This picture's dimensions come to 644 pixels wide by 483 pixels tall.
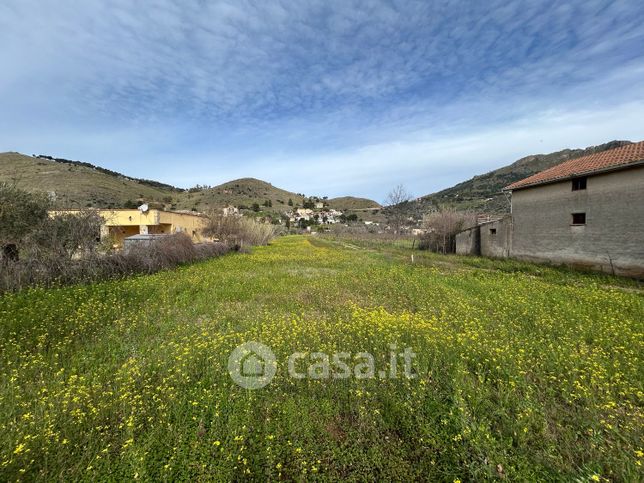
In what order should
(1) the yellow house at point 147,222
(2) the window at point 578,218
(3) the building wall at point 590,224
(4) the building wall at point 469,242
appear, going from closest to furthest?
(3) the building wall at point 590,224 → (2) the window at point 578,218 → (4) the building wall at point 469,242 → (1) the yellow house at point 147,222

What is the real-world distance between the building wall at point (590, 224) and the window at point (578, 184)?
17cm

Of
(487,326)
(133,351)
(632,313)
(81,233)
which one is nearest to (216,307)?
(133,351)

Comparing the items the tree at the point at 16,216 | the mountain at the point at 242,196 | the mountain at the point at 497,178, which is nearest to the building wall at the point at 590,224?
the tree at the point at 16,216

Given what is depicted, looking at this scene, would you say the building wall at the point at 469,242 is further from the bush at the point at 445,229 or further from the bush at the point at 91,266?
the bush at the point at 91,266

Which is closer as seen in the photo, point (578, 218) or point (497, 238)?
point (578, 218)

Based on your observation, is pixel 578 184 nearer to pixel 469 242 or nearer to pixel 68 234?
pixel 469 242

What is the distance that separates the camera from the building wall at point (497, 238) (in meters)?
19.5

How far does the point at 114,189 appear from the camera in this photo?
51875 mm

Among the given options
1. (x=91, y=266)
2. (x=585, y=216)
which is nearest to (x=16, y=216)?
(x=91, y=266)

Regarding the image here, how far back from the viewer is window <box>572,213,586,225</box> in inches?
588

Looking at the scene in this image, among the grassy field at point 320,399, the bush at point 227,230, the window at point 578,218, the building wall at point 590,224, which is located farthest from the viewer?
the bush at point 227,230

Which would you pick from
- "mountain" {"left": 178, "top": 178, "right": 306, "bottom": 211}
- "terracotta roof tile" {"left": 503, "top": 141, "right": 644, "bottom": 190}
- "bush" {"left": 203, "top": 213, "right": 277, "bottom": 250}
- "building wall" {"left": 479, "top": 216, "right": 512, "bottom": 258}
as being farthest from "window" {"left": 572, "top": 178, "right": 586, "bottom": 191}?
"mountain" {"left": 178, "top": 178, "right": 306, "bottom": 211}

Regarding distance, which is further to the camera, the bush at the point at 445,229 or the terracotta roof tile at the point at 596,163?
A: the bush at the point at 445,229

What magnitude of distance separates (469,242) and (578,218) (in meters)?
8.19
